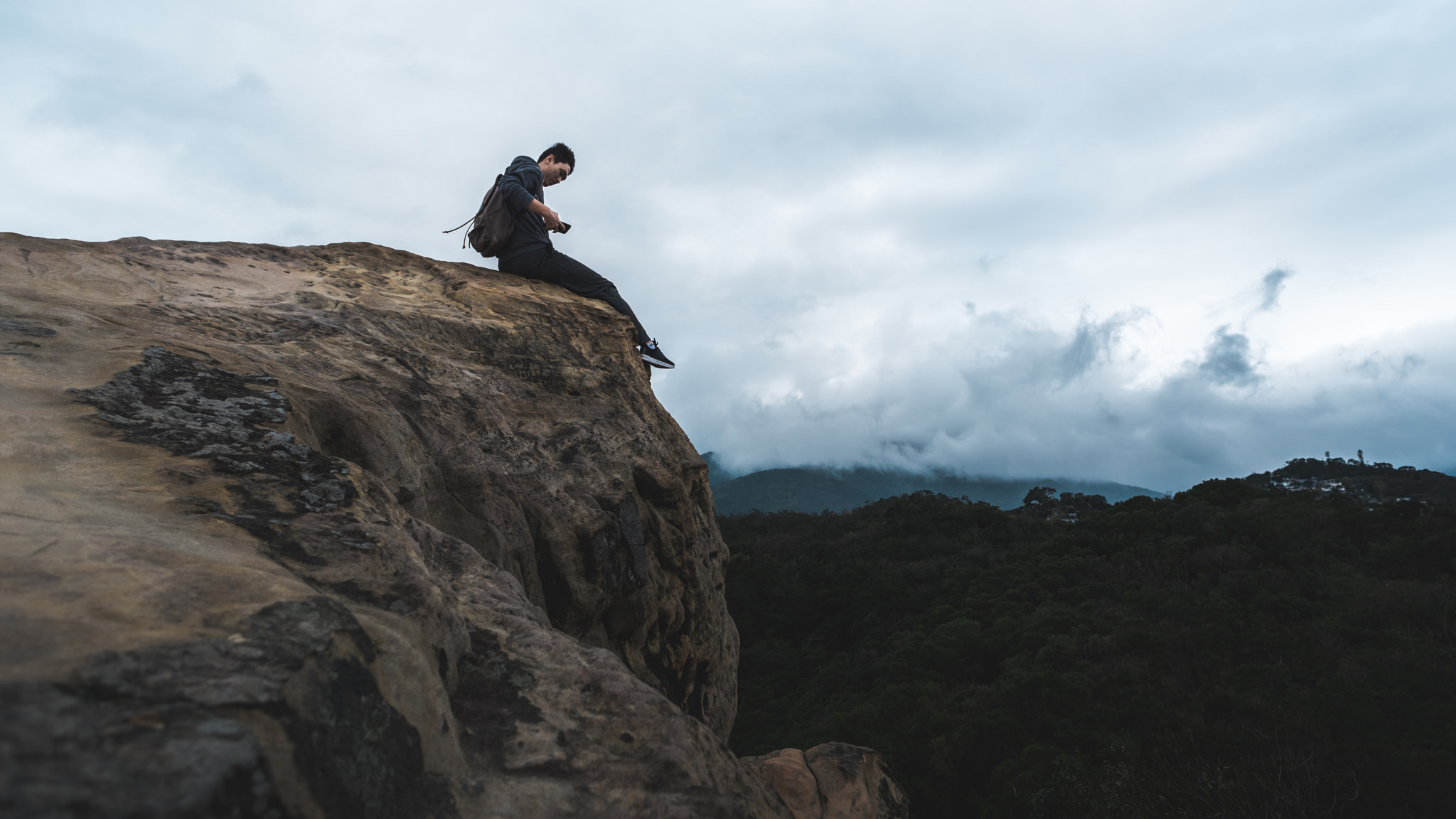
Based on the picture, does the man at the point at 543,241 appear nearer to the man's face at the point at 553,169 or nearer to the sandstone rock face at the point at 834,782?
the man's face at the point at 553,169

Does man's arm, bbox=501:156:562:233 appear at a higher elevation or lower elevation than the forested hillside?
higher

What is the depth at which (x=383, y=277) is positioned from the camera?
7.15 metres

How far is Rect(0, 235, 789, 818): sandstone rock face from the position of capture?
1.46 meters

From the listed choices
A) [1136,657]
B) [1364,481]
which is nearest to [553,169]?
[1136,657]

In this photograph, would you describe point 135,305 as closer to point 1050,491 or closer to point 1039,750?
point 1039,750

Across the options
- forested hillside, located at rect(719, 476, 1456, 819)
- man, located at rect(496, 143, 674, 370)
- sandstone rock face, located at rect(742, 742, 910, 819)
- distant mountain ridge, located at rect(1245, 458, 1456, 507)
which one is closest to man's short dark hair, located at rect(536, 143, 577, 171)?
man, located at rect(496, 143, 674, 370)

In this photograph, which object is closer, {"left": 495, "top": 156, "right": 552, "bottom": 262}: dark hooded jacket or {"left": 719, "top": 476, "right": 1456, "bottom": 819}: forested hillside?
{"left": 495, "top": 156, "right": 552, "bottom": 262}: dark hooded jacket

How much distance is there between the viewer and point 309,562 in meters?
2.51

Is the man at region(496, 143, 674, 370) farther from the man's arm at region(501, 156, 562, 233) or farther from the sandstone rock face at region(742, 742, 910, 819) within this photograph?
the sandstone rock face at region(742, 742, 910, 819)

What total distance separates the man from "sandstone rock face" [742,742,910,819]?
4.45 meters

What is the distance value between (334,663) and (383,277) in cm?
609

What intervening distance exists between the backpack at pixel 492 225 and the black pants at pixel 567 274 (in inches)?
11.5

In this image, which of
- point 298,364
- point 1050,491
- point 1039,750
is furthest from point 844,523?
point 298,364

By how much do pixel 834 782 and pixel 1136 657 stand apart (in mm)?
28336
